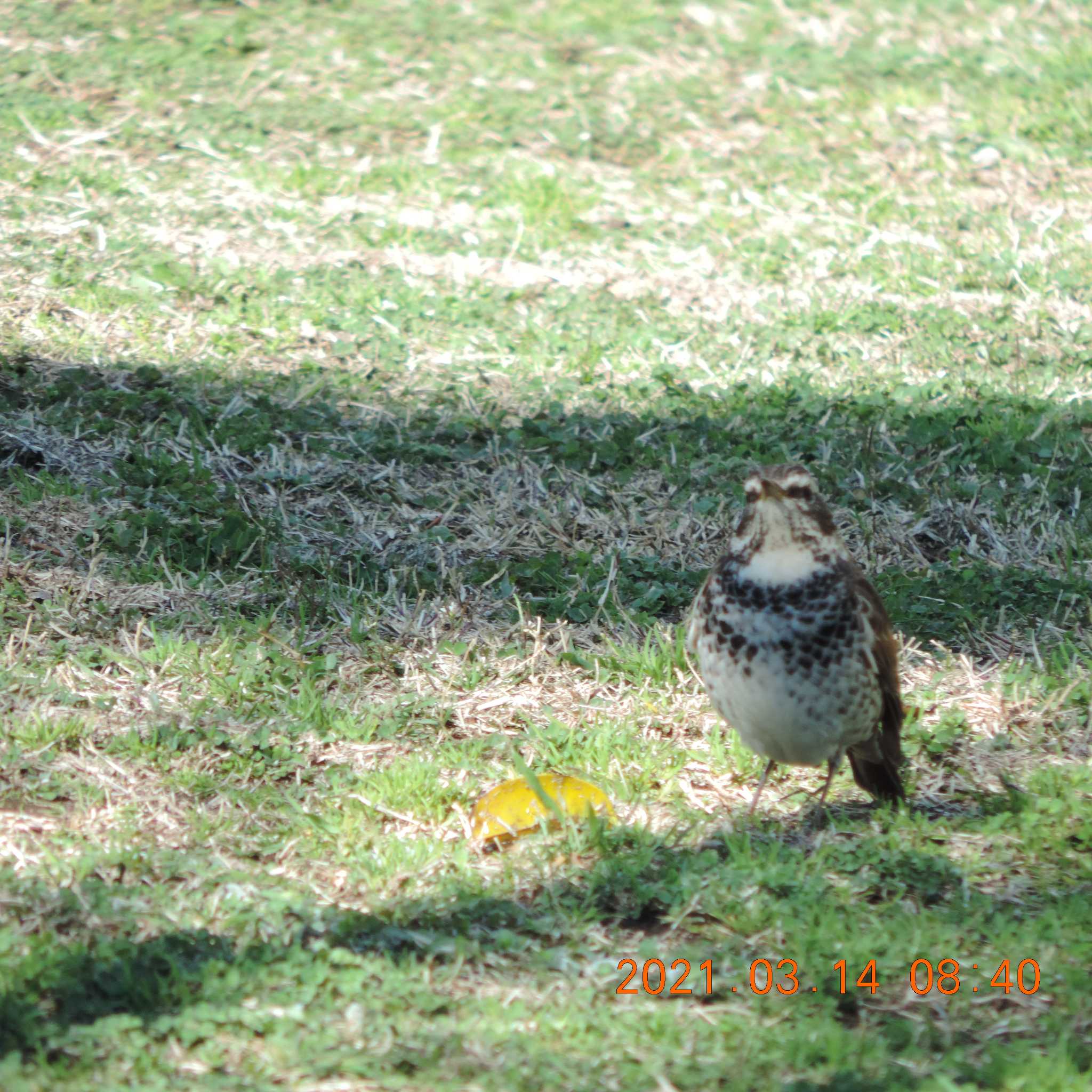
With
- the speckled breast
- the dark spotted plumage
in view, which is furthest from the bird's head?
the speckled breast

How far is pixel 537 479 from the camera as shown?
6652 mm

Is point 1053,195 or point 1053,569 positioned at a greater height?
point 1053,195

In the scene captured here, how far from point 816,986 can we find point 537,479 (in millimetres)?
3491

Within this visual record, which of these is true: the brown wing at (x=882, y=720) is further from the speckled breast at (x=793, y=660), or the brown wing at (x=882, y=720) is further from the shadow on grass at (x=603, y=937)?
the shadow on grass at (x=603, y=937)

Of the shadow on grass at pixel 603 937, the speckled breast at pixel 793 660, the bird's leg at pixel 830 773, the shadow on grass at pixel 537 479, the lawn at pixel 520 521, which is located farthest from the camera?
the shadow on grass at pixel 537 479

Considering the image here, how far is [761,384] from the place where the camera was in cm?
777

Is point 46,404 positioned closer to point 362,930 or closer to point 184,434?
point 184,434

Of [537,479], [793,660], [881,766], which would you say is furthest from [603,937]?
[537,479]

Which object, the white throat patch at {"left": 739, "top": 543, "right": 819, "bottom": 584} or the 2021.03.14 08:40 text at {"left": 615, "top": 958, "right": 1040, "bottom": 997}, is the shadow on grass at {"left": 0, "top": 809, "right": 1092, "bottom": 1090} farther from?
the white throat patch at {"left": 739, "top": 543, "right": 819, "bottom": 584}

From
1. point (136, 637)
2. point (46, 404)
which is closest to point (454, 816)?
point (136, 637)

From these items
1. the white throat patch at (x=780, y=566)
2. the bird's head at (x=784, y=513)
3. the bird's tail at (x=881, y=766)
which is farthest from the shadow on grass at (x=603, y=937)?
the bird's head at (x=784, y=513)

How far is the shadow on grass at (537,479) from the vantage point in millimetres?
5805

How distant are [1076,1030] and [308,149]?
26.8ft

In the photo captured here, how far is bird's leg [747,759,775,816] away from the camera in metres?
4.57
